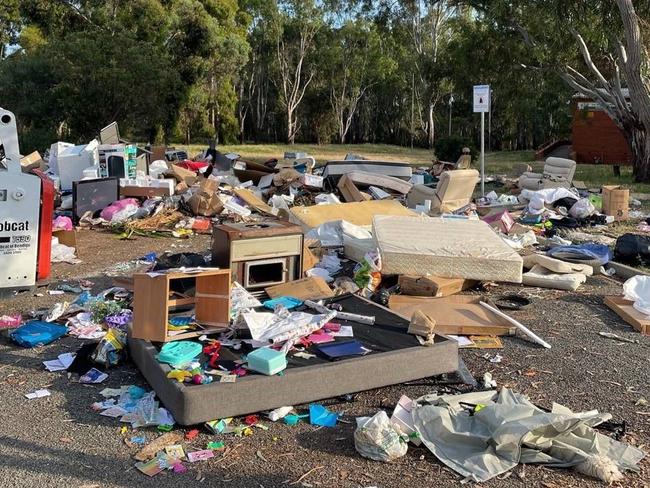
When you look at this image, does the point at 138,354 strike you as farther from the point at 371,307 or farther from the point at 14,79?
the point at 14,79

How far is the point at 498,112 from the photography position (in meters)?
40.6

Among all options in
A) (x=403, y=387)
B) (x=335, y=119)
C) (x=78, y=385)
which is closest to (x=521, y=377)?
(x=403, y=387)

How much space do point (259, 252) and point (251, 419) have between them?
2192 mm

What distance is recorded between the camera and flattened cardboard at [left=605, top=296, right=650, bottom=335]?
17.8ft

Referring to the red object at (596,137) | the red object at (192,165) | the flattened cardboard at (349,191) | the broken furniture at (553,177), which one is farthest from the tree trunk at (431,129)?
the flattened cardboard at (349,191)

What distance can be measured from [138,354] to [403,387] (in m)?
1.66

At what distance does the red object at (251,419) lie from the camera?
3.68 meters

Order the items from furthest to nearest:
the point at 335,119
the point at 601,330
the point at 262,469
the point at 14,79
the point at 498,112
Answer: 1. the point at 335,119
2. the point at 498,112
3. the point at 14,79
4. the point at 601,330
5. the point at 262,469

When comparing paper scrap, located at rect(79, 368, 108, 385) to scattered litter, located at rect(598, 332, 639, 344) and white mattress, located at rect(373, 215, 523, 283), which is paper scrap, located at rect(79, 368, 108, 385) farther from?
scattered litter, located at rect(598, 332, 639, 344)

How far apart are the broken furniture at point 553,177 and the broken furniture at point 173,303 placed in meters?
10.5

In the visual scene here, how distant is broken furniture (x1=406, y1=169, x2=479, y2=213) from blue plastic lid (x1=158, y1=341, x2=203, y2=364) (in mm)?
7119

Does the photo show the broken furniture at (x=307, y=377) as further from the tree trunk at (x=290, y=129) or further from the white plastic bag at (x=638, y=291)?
Answer: the tree trunk at (x=290, y=129)

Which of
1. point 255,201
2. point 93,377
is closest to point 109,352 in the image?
point 93,377

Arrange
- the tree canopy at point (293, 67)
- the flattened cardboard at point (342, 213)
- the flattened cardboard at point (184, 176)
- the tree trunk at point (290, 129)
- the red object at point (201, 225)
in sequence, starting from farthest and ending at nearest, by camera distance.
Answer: the tree trunk at point (290, 129) → the tree canopy at point (293, 67) → the flattened cardboard at point (184, 176) → the red object at point (201, 225) → the flattened cardboard at point (342, 213)
